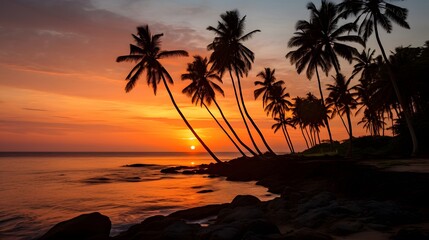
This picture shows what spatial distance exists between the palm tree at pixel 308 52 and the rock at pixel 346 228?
83.3ft

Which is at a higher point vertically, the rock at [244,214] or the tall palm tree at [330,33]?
the tall palm tree at [330,33]

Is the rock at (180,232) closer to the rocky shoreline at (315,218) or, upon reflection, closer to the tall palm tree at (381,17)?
the rocky shoreline at (315,218)

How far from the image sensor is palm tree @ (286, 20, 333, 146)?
3106cm

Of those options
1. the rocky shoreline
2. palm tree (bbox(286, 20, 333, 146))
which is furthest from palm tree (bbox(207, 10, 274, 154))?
the rocky shoreline

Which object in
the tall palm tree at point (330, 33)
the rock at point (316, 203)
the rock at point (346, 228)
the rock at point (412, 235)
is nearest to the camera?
the rock at point (412, 235)

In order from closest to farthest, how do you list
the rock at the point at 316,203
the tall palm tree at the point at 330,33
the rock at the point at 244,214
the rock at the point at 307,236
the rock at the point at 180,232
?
the rock at the point at 307,236, the rock at the point at 180,232, the rock at the point at 244,214, the rock at the point at 316,203, the tall palm tree at the point at 330,33

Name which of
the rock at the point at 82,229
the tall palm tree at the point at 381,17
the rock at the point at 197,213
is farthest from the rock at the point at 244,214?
the tall palm tree at the point at 381,17

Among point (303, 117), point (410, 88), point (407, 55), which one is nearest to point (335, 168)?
point (410, 88)

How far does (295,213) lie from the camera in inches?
439

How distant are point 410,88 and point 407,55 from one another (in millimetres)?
5843

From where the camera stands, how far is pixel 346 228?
27.6ft

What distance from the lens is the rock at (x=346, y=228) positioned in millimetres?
8298

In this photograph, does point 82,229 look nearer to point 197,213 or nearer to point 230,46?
point 197,213

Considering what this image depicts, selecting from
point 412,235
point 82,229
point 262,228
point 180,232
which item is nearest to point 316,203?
point 262,228
